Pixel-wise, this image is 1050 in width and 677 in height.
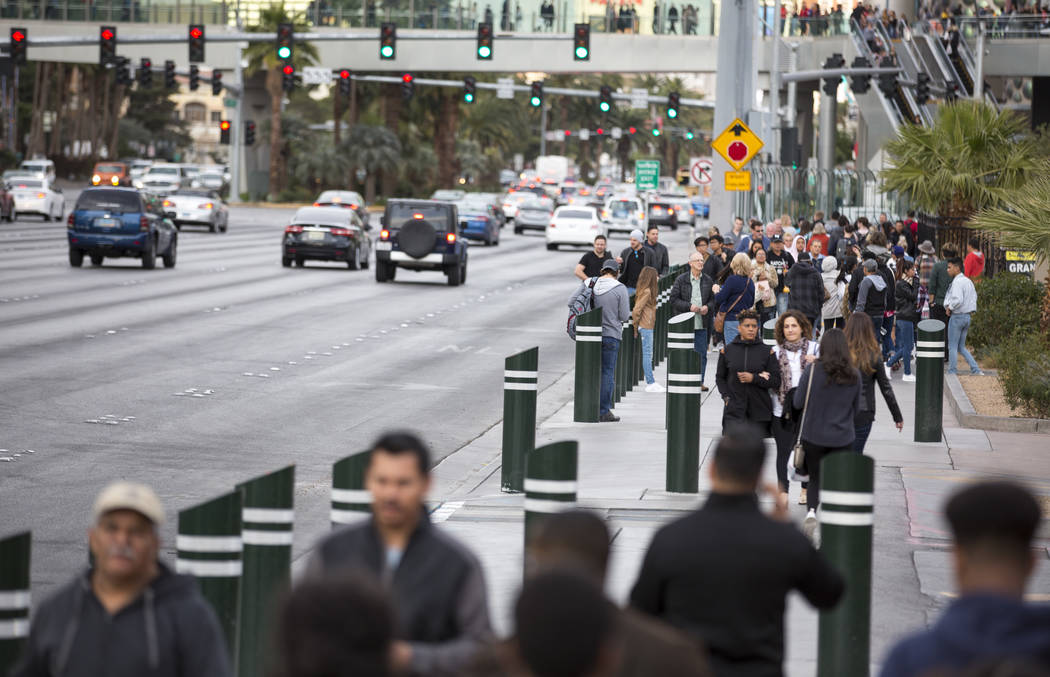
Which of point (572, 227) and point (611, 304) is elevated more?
point (572, 227)

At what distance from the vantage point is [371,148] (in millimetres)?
92812

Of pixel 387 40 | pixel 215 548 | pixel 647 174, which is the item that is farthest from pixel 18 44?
pixel 215 548

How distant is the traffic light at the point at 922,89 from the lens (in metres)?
52.6

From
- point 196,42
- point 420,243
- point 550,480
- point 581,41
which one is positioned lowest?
point 550,480

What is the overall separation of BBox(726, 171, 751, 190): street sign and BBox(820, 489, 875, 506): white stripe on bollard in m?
22.2

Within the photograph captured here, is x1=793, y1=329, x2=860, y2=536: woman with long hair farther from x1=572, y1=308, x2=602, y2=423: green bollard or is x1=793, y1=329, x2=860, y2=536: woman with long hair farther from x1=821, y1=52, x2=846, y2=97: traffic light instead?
x1=821, y1=52, x2=846, y2=97: traffic light

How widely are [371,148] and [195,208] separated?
32.8m

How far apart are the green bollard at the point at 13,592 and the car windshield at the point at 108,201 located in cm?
3258

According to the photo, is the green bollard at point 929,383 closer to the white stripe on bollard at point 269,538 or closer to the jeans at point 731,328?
the jeans at point 731,328

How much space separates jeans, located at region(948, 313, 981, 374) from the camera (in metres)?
22.9

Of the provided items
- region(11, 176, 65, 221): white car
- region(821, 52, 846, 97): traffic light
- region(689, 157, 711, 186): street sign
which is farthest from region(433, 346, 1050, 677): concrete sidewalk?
region(11, 176, 65, 221): white car

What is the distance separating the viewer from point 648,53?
87.9 metres

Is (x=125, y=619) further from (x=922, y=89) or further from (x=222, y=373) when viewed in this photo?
(x=922, y=89)

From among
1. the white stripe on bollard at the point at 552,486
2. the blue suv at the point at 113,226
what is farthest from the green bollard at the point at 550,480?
the blue suv at the point at 113,226
